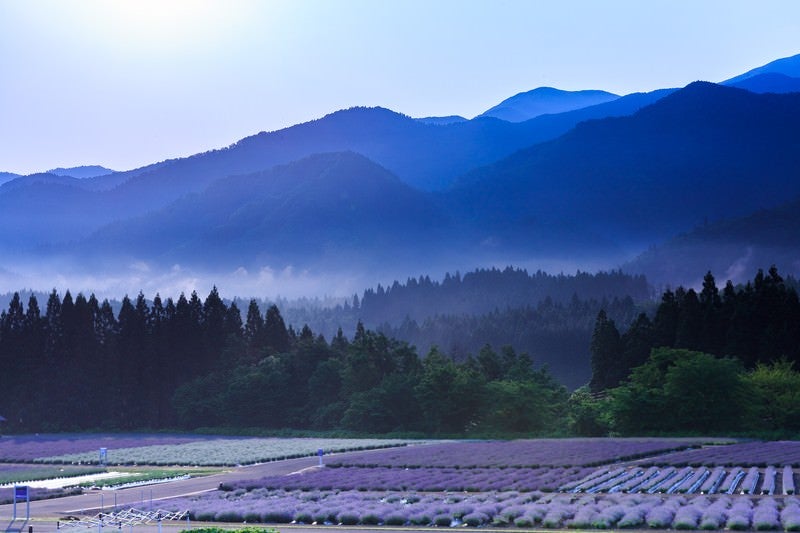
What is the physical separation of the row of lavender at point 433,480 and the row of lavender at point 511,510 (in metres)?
2.13

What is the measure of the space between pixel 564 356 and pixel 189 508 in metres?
149

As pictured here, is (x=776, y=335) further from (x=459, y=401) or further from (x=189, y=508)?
(x=189, y=508)

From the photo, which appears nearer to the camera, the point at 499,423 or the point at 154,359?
the point at 499,423

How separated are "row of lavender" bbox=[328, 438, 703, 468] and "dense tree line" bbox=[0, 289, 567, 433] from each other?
18.4 meters

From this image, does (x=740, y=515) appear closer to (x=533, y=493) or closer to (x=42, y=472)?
(x=533, y=493)

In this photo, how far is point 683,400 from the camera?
71.4m

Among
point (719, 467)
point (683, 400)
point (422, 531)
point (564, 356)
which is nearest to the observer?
point (422, 531)

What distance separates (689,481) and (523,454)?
55.4 ft

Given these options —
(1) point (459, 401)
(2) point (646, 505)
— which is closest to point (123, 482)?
(2) point (646, 505)

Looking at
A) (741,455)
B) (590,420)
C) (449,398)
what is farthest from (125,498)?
(449,398)

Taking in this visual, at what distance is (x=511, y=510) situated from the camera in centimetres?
3588

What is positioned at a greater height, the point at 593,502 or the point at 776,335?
the point at 776,335

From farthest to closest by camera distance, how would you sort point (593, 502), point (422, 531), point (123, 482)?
point (123, 482)
point (593, 502)
point (422, 531)

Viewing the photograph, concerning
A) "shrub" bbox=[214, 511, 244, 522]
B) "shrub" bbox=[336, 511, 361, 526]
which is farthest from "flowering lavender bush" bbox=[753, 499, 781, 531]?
"shrub" bbox=[214, 511, 244, 522]
